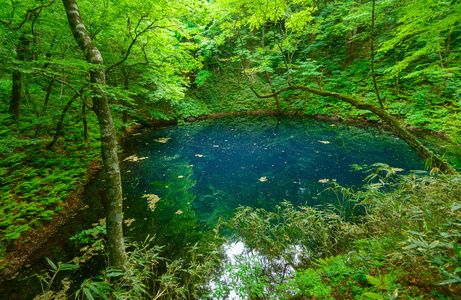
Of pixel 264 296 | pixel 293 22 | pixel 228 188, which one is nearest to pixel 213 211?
pixel 228 188

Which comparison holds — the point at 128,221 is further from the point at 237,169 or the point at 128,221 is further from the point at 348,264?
the point at 348,264

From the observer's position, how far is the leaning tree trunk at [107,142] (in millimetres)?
2301

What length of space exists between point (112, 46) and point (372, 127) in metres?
13.6

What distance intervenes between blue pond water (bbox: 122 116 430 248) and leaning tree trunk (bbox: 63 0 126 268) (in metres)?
1.21

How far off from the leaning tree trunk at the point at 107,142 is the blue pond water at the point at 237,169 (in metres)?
1.21

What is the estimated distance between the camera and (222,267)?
9.11 ft

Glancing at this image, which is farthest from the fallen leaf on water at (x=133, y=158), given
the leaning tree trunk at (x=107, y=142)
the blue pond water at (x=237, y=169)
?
the leaning tree trunk at (x=107, y=142)

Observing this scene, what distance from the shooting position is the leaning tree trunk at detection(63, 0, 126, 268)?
7.55 ft

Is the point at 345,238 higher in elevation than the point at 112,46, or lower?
lower

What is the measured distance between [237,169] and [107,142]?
187 inches

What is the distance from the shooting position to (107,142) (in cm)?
235

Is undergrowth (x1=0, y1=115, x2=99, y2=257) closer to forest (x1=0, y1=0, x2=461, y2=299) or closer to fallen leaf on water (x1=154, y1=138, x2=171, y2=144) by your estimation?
→ forest (x1=0, y1=0, x2=461, y2=299)

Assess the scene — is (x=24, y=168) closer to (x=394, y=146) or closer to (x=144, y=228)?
(x=144, y=228)

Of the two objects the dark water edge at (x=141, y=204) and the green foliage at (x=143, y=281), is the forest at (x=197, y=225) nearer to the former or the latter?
the green foliage at (x=143, y=281)
